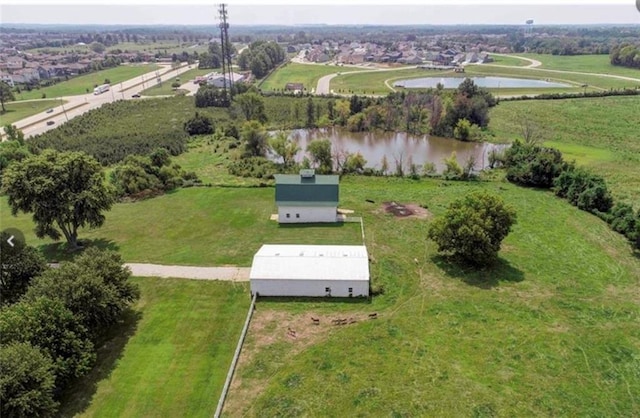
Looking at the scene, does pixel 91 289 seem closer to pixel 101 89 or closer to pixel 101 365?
pixel 101 365

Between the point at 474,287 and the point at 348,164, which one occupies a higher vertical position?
the point at 348,164

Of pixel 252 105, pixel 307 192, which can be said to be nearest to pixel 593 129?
pixel 252 105

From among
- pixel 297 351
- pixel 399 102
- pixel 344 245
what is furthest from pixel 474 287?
pixel 399 102

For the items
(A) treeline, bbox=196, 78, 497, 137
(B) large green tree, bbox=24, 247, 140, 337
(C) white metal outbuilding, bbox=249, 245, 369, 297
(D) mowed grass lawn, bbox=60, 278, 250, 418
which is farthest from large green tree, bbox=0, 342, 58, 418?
(A) treeline, bbox=196, 78, 497, 137

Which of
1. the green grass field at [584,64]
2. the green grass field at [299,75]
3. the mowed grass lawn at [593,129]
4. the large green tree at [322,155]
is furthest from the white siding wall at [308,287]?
the green grass field at [584,64]

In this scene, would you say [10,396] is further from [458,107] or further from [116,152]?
[458,107]

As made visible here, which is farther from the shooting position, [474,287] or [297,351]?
[474,287]
